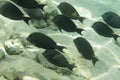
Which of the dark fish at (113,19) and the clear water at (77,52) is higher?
the dark fish at (113,19)

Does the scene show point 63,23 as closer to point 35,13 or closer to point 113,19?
point 35,13

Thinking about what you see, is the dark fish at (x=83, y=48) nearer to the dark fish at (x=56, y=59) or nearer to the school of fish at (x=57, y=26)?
the school of fish at (x=57, y=26)

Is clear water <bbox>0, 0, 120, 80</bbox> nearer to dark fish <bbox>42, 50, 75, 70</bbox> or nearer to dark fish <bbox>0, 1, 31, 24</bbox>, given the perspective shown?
dark fish <bbox>42, 50, 75, 70</bbox>

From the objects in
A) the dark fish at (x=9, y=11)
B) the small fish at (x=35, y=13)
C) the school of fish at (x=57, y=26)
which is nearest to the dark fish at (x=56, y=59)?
the school of fish at (x=57, y=26)

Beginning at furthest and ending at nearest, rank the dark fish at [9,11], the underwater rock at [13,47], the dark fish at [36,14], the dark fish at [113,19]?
the underwater rock at [13,47] → the dark fish at [113,19] → the dark fish at [36,14] → the dark fish at [9,11]

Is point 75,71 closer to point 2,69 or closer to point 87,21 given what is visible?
point 2,69

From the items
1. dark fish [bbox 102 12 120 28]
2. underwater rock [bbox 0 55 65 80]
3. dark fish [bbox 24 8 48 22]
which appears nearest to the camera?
dark fish [bbox 24 8 48 22]

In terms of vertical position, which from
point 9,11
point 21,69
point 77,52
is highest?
point 9,11

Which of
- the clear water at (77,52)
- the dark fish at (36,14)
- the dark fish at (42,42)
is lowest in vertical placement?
the clear water at (77,52)

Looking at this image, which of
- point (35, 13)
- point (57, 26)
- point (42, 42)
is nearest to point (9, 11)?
point (35, 13)

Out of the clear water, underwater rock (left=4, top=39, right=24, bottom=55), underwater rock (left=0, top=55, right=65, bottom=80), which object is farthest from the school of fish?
underwater rock (left=4, top=39, right=24, bottom=55)

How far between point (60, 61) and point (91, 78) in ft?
4.56

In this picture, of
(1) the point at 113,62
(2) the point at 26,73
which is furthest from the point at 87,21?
(2) the point at 26,73

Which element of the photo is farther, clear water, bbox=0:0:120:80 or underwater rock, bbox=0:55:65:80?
clear water, bbox=0:0:120:80
